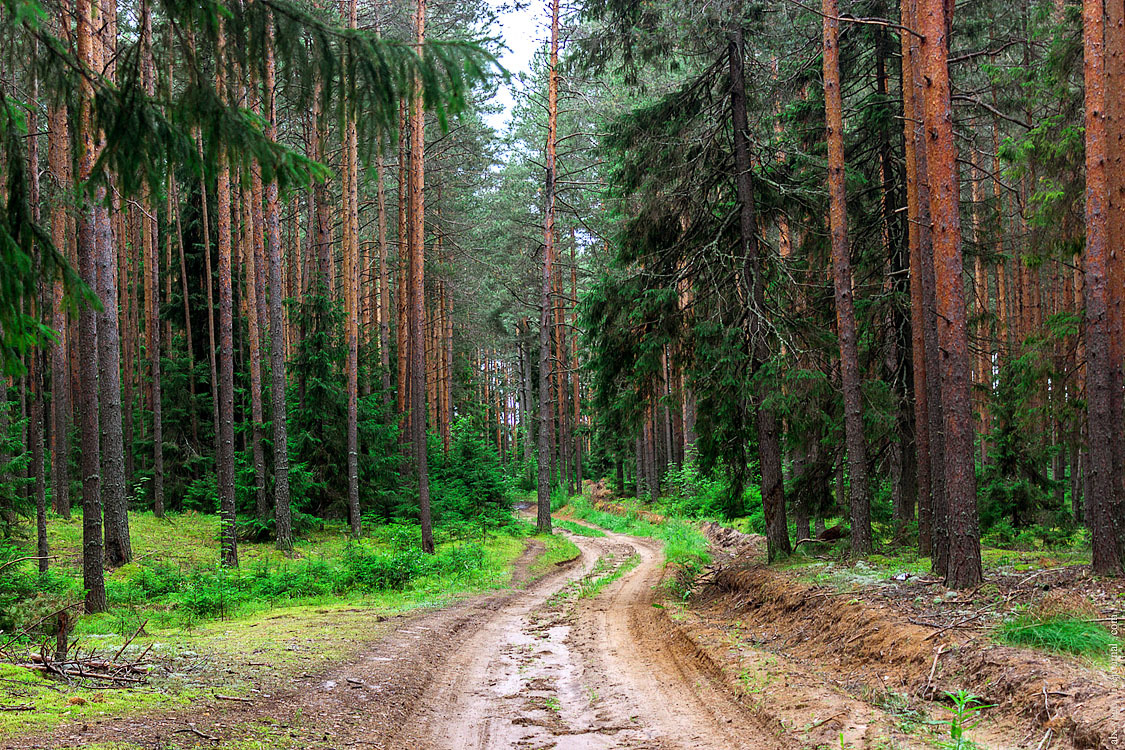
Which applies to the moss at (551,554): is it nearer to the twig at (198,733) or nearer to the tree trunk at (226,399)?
the tree trunk at (226,399)

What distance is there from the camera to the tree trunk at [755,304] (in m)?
13.0

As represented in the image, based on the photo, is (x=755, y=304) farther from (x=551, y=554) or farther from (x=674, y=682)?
(x=551, y=554)

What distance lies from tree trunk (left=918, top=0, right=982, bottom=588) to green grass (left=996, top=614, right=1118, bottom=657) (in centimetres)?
214

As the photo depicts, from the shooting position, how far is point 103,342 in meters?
14.4

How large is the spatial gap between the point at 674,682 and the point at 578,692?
3.26 ft

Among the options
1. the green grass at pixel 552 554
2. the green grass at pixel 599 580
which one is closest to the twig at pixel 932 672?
the green grass at pixel 599 580

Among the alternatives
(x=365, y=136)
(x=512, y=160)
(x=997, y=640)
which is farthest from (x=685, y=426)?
(x=365, y=136)

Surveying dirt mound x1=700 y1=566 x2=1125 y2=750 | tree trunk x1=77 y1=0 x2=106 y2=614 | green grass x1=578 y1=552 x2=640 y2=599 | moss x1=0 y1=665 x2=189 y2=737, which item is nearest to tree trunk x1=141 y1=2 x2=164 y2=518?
tree trunk x1=77 y1=0 x2=106 y2=614

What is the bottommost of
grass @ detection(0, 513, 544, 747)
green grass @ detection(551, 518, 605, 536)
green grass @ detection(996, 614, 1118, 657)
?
green grass @ detection(551, 518, 605, 536)

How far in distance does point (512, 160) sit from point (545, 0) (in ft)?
43.7

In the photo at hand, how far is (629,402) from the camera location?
1357 cm

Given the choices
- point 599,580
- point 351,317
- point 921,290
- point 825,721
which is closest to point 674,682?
point 825,721

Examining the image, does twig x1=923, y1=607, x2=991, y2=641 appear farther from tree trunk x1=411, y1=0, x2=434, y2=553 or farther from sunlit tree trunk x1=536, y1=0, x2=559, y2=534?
sunlit tree trunk x1=536, y1=0, x2=559, y2=534

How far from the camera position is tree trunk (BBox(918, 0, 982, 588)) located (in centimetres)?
850
